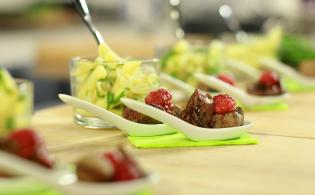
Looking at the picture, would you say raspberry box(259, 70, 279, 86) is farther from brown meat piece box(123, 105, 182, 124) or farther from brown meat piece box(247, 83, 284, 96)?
brown meat piece box(123, 105, 182, 124)

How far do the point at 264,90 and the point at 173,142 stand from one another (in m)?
0.58

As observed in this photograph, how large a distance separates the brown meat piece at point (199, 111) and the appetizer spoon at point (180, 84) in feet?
1.40

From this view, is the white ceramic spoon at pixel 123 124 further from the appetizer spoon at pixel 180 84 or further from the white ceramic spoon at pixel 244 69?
the white ceramic spoon at pixel 244 69

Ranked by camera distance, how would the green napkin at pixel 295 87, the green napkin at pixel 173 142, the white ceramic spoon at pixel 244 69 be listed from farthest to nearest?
the green napkin at pixel 295 87, the white ceramic spoon at pixel 244 69, the green napkin at pixel 173 142

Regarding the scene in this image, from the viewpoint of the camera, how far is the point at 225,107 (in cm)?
128

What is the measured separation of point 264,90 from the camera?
5.77ft

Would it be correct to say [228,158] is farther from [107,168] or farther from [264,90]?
[264,90]

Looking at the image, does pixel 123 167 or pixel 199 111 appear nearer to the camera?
pixel 123 167

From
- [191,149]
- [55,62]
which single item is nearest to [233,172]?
[191,149]

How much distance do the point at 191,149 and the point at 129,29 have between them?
5.68 meters

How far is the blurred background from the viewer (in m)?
3.79

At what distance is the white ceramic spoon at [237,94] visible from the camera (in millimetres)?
1642

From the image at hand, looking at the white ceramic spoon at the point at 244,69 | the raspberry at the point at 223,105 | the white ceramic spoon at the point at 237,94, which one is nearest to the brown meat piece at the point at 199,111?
the raspberry at the point at 223,105

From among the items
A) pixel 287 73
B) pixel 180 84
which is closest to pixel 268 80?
pixel 180 84
